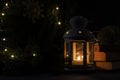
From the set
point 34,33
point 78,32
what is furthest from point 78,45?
point 34,33

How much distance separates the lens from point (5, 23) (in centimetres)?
1598

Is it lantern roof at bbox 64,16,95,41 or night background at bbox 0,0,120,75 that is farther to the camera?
night background at bbox 0,0,120,75

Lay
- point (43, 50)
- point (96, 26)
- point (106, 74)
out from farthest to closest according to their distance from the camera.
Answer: point (96, 26), point (43, 50), point (106, 74)

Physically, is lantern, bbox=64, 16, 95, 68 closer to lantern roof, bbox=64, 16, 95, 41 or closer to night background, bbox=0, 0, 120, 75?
lantern roof, bbox=64, 16, 95, 41

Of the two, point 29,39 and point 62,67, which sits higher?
point 29,39

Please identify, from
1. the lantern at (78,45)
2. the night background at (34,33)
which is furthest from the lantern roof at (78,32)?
the night background at (34,33)

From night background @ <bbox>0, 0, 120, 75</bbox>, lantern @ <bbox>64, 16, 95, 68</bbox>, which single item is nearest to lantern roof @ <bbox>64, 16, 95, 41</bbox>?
lantern @ <bbox>64, 16, 95, 68</bbox>

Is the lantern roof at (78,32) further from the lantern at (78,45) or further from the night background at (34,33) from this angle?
the night background at (34,33)

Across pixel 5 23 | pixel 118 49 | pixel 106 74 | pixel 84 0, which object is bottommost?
pixel 106 74

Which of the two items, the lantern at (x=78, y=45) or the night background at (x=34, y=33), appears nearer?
the lantern at (x=78, y=45)

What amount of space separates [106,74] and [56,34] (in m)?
2.74

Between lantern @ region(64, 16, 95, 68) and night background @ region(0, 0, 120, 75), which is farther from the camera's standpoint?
night background @ region(0, 0, 120, 75)

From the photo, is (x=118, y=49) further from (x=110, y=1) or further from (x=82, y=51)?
(x=110, y=1)

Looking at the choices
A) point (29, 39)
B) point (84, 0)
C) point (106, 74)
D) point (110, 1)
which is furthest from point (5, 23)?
point (110, 1)
